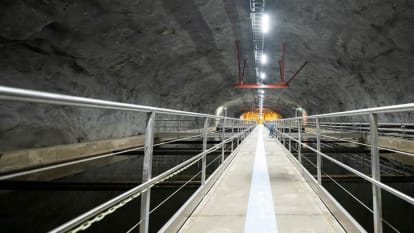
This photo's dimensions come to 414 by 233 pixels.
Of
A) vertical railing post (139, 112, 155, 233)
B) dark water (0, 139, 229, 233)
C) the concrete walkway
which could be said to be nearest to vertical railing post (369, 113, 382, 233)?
the concrete walkway

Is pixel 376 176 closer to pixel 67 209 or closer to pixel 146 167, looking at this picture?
pixel 146 167

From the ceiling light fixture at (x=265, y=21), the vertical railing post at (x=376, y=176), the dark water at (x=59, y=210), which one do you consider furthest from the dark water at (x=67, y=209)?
the ceiling light fixture at (x=265, y=21)

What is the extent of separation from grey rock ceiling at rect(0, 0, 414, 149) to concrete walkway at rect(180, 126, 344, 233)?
4.66m

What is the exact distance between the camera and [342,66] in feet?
30.5

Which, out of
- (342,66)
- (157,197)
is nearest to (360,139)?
(342,66)

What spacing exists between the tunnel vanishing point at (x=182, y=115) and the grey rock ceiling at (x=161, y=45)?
37 millimetres

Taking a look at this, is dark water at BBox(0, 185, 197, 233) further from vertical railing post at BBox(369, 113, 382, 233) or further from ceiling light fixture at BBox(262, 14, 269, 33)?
ceiling light fixture at BBox(262, 14, 269, 33)

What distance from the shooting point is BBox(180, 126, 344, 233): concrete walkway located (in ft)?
6.88

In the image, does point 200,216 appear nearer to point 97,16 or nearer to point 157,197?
point 157,197

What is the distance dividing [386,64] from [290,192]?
21.4 ft

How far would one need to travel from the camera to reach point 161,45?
7980 millimetres

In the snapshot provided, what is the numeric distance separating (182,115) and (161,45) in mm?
6051

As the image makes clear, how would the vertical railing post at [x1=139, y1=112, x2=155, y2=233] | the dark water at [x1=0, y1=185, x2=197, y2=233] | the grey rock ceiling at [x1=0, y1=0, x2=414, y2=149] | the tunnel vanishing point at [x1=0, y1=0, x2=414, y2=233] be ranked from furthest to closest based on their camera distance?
the grey rock ceiling at [x1=0, y1=0, x2=414, y2=149] < the dark water at [x1=0, y1=185, x2=197, y2=233] < the tunnel vanishing point at [x1=0, y1=0, x2=414, y2=233] < the vertical railing post at [x1=139, y1=112, x2=155, y2=233]

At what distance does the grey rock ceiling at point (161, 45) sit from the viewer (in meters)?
5.17
